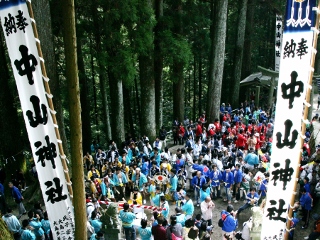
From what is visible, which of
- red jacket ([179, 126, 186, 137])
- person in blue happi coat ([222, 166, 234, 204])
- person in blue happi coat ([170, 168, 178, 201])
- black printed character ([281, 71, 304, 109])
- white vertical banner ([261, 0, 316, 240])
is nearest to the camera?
white vertical banner ([261, 0, 316, 240])

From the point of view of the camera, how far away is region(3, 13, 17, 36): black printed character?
491 cm

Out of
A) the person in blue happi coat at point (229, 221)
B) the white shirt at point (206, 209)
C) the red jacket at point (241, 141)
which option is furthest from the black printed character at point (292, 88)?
the red jacket at point (241, 141)

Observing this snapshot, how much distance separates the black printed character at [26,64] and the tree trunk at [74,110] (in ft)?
3.67

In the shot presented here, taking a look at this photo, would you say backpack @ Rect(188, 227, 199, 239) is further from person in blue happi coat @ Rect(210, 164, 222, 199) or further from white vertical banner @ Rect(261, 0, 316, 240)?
person in blue happi coat @ Rect(210, 164, 222, 199)

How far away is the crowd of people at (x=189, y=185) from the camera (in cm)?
782

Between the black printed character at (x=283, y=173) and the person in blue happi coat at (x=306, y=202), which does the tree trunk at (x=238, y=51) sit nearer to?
the person in blue happi coat at (x=306, y=202)

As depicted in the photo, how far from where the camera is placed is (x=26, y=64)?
16.8 feet

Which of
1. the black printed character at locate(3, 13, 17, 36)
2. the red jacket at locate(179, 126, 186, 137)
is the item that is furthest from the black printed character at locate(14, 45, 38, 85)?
the red jacket at locate(179, 126, 186, 137)

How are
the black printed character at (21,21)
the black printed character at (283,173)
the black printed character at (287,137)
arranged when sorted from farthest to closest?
the black printed character at (283,173) < the black printed character at (287,137) < the black printed character at (21,21)

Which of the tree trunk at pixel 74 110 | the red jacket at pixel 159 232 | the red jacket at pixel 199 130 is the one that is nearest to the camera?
the tree trunk at pixel 74 110

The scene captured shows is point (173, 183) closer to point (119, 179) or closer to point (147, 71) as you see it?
point (119, 179)

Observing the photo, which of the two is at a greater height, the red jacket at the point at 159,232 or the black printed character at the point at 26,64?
the black printed character at the point at 26,64

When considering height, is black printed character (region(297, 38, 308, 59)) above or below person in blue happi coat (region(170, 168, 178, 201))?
above

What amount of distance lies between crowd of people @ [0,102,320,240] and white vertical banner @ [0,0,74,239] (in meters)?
1.95
